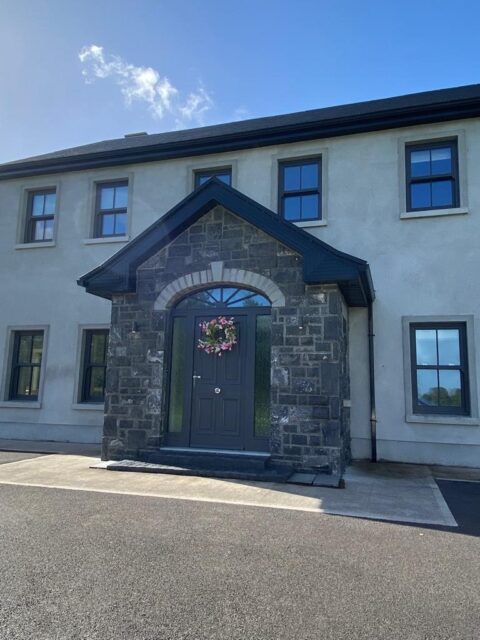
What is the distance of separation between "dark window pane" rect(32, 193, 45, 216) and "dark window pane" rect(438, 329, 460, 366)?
10.2 m

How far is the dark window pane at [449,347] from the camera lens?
9219mm

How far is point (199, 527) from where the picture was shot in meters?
4.89

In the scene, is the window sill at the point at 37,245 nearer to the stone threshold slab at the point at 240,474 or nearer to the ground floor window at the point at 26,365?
the ground floor window at the point at 26,365

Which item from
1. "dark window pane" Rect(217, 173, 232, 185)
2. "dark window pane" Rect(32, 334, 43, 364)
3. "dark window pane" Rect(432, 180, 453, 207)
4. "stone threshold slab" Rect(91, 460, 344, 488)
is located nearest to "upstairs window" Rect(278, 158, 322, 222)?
"dark window pane" Rect(217, 173, 232, 185)

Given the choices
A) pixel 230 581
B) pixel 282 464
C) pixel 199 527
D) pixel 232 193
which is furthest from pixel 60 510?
pixel 232 193

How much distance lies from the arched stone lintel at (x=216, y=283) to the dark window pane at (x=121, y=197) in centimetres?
439

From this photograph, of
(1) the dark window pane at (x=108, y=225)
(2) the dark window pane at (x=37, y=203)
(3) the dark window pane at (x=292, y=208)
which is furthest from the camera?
(2) the dark window pane at (x=37, y=203)

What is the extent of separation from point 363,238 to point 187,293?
12.7 feet

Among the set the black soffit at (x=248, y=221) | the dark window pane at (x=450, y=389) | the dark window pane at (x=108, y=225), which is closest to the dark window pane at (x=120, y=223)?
the dark window pane at (x=108, y=225)

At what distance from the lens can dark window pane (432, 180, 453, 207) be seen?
31.8 ft

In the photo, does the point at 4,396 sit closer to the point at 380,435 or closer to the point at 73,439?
the point at 73,439

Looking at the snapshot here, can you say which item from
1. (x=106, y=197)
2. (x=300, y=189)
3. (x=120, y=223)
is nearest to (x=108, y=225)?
(x=120, y=223)

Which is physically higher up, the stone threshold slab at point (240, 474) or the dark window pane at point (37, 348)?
the dark window pane at point (37, 348)

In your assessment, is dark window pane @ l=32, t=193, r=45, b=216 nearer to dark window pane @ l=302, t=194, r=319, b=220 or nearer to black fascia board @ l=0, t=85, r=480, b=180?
black fascia board @ l=0, t=85, r=480, b=180
